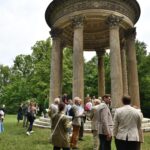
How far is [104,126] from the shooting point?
31.3ft

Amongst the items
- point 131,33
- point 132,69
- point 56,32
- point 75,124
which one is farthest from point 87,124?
point 131,33

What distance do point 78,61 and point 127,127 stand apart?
16.6 metres

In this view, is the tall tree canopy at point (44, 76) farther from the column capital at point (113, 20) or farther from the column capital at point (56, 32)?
the column capital at point (113, 20)

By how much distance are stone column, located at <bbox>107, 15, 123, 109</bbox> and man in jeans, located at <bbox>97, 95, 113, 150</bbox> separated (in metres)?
13.2

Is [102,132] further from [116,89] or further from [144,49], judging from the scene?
[144,49]

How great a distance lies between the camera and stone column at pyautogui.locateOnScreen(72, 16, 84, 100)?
23156mm

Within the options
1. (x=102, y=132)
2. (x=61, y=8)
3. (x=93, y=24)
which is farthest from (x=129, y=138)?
(x=93, y=24)

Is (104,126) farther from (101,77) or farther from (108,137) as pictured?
(101,77)

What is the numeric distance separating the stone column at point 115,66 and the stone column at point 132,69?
381 centimetres

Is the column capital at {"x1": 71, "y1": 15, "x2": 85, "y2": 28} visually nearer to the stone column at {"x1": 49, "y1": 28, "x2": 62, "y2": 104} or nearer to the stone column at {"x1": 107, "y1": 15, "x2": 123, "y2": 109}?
the stone column at {"x1": 107, "y1": 15, "x2": 123, "y2": 109}

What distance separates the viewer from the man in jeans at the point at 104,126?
31.1ft

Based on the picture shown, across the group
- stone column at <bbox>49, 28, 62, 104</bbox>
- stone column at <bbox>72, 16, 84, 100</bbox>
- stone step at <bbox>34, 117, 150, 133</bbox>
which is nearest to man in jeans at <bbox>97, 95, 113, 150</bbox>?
stone step at <bbox>34, 117, 150, 133</bbox>

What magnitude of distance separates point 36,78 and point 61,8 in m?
27.0

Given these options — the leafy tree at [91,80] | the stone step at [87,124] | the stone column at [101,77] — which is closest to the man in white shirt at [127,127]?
the stone step at [87,124]
